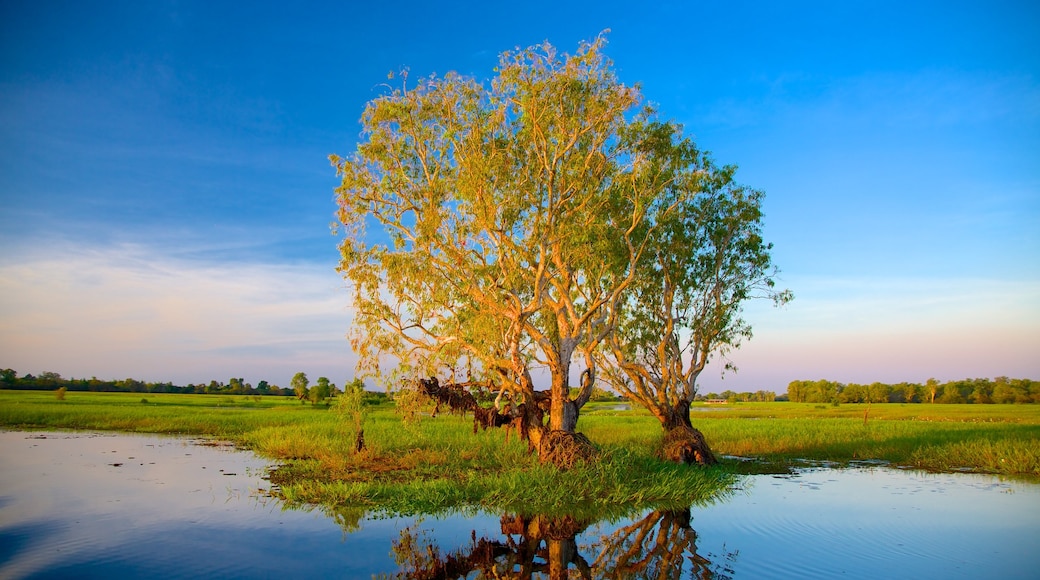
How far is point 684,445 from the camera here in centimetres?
2305

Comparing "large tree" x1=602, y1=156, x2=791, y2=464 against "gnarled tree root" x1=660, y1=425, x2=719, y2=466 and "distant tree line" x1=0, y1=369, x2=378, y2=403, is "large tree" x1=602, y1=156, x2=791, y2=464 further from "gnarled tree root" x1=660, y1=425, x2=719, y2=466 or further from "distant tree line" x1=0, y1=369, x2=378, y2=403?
"distant tree line" x1=0, y1=369, x2=378, y2=403

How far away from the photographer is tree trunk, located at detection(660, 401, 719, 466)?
22.9m

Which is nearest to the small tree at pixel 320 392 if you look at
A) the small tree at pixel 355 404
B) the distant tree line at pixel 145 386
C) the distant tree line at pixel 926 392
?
the distant tree line at pixel 145 386

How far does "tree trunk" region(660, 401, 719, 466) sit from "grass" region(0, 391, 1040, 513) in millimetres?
900

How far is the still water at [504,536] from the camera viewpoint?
10.3 metres

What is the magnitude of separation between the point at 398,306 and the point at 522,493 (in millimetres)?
8036

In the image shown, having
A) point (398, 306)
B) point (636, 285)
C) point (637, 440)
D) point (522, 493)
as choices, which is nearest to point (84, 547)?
point (522, 493)

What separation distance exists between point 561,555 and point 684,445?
13104 mm

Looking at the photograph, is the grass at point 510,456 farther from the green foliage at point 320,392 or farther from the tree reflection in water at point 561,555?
the green foliage at point 320,392

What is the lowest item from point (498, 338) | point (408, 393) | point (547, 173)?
point (408, 393)

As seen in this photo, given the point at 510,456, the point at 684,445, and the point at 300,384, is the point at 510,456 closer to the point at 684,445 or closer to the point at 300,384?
the point at 684,445

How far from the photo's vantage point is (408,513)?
14.3 metres

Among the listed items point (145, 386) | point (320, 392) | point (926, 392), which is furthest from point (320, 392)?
point (926, 392)

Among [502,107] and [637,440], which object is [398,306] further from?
[637,440]
